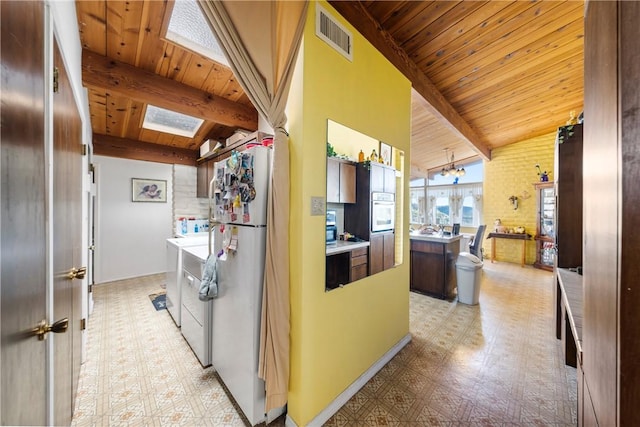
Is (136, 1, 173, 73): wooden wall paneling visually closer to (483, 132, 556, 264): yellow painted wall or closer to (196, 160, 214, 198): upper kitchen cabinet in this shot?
(196, 160, 214, 198): upper kitchen cabinet

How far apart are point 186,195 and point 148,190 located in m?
0.65

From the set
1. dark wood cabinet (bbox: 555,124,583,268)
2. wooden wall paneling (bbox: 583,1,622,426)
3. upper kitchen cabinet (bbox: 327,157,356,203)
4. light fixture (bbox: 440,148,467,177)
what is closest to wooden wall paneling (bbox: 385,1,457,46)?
upper kitchen cabinet (bbox: 327,157,356,203)

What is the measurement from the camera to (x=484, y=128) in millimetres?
5391

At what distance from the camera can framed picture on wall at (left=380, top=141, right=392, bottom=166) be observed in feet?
7.32

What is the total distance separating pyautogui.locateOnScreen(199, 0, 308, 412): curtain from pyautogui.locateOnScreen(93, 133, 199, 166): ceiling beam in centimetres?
415

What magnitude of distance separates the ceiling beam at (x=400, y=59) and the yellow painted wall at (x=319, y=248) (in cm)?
37

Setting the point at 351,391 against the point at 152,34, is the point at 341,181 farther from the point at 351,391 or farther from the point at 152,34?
the point at 152,34

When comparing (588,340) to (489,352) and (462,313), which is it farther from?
(462,313)

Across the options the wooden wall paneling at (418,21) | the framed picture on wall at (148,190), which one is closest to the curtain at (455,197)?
the wooden wall paneling at (418,21)

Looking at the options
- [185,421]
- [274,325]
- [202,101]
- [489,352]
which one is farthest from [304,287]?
[202,101]

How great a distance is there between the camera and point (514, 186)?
21.0 ft

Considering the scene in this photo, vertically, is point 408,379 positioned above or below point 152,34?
below

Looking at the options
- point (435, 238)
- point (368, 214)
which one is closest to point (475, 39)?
point (368, 214)

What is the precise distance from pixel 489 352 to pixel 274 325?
2.28 m
